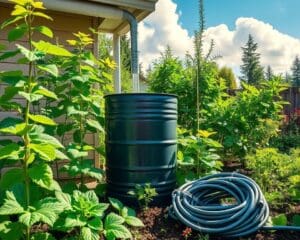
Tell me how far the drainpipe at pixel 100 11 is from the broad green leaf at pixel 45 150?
203cm

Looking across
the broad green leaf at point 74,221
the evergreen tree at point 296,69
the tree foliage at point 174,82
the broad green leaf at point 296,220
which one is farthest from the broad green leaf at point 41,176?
the evergreen tree at point 296,69

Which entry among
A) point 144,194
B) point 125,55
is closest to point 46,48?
point 144,194

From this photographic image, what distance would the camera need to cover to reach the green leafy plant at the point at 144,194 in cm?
268

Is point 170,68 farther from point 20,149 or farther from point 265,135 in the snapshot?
point 20,149

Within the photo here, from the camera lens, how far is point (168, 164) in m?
2.90

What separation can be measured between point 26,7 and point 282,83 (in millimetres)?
3642

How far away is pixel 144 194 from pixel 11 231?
1041 mm

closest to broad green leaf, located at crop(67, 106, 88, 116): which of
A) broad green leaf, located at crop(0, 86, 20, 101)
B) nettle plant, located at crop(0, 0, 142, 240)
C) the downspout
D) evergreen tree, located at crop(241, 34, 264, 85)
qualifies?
nettle plant, located at crop(0, 0, 142, 240)

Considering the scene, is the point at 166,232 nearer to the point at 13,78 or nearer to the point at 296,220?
the point at 296,220

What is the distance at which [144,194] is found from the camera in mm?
2688

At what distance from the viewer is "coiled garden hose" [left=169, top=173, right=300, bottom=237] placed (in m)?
2.31

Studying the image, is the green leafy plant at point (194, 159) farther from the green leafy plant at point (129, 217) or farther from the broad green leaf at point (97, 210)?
the broad green leaf at point (97, 210)

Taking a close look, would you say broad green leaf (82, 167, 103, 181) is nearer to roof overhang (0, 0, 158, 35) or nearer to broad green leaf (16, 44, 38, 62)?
broad green leaf (16, 44, 38, 62)

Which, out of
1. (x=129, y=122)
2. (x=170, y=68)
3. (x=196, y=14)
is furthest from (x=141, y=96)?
(x=170, y=68)
